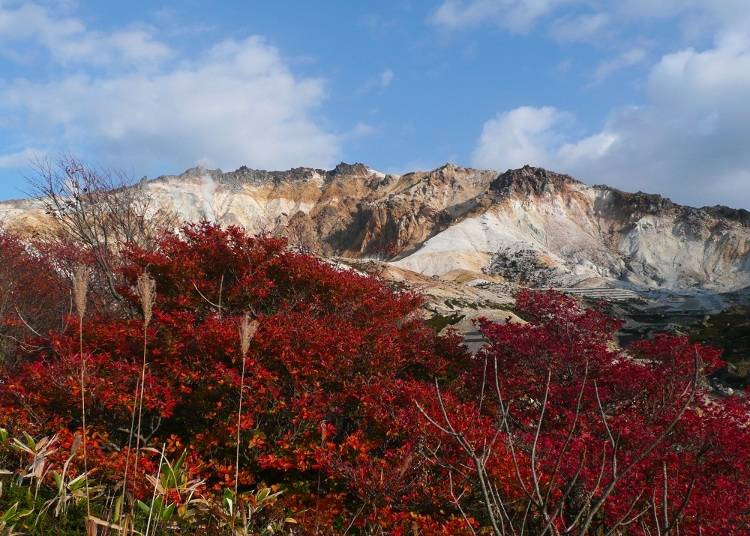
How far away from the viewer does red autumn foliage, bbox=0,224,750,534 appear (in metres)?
5.99

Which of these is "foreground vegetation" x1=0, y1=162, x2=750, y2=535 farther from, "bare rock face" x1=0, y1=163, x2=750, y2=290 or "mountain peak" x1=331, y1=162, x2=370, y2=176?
"mountain peak" x1=331, y1=162, x2=370, y2=176

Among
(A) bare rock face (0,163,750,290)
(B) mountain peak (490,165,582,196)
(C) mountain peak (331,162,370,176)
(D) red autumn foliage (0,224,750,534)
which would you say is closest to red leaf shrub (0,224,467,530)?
(D) red autumn foliage (0,224,750,534)

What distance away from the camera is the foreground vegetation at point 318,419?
5504 mm

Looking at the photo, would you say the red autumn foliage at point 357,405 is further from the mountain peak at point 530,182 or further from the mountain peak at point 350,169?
the mountain peak at point 350,169

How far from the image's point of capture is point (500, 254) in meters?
82.6

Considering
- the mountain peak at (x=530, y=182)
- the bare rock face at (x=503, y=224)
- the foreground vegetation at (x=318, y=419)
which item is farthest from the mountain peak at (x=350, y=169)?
the foreground vegetation at (x=318, y=419)

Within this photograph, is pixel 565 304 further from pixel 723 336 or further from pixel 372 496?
pixel 723 336

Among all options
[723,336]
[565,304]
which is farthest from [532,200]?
[565,304]

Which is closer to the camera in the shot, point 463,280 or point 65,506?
point 65,506

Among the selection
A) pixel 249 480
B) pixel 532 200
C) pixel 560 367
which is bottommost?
pixel 249 480

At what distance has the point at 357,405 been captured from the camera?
8125mm

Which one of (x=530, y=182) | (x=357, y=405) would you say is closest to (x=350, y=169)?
(x=530, y=182)

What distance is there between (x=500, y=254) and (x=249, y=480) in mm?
78326

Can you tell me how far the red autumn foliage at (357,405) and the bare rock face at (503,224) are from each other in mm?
56761
